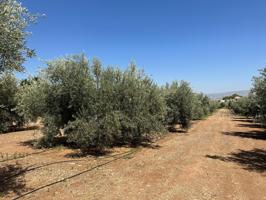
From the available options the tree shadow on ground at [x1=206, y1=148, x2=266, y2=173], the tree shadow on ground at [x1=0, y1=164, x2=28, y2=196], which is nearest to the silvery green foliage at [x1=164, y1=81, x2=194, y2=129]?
the tree shadow on ground at [x1=206, y1=148, x2=266, y2=173]

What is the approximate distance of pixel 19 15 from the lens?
7016mm

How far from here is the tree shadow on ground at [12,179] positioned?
7.45 m

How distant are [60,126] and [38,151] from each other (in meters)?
1.78

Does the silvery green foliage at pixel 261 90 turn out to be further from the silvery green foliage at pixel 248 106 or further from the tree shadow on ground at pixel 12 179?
the tree shadow on ground at pixel 12 179

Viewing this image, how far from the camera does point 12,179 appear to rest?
8.45m

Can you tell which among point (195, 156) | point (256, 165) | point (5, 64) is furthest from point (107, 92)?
point (256, 165)

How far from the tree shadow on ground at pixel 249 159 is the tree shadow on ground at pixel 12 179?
8746 mm

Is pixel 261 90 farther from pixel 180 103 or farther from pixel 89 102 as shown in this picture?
pixel 89 102

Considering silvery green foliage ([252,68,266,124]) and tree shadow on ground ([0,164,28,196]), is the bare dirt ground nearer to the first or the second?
tree shadow on ground ([0,164,28,196])

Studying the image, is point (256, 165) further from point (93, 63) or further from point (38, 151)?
point (38, 151)

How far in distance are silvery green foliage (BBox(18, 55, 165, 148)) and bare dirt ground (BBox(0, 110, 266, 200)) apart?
1.26m

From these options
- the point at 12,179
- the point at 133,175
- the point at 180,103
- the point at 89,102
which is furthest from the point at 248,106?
the point at 12,179

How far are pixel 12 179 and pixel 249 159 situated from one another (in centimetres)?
1075

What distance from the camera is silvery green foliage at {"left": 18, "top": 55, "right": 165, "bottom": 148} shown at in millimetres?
12648
